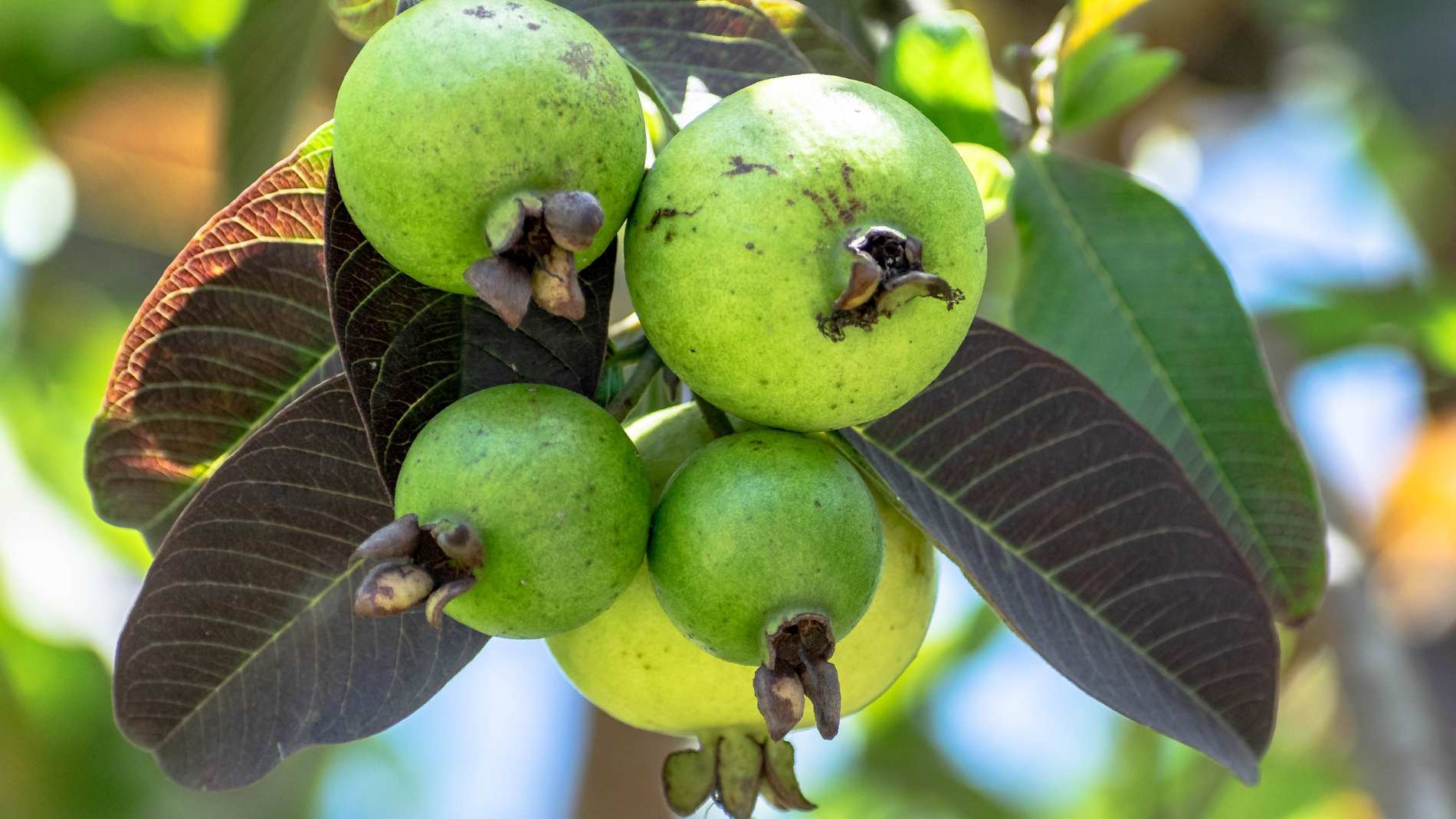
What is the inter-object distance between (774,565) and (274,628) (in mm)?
513

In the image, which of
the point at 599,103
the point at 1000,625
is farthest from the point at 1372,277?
the point at 599,103

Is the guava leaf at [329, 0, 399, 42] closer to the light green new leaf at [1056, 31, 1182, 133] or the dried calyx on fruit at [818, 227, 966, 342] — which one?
the dried calyx on fruit at [818, 227, 966, 342]

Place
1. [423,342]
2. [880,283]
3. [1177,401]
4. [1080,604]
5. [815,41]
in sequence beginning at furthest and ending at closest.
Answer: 1. [1177,401]
2. [815,41]
3. [1080,604]
4. [423,342]
5. [880,283]

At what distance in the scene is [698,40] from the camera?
121 cm

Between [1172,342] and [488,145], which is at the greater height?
[488,145]

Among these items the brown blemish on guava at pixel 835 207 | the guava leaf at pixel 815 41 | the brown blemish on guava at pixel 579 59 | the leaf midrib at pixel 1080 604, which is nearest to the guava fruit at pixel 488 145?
the brown blemish on guava at pixel 579 59

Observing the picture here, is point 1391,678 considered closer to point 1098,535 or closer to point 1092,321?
point 1092,321

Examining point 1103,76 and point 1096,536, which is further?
point 1103,76

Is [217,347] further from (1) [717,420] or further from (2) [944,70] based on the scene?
(2) [944,70]

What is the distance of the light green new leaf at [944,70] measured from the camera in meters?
1.42

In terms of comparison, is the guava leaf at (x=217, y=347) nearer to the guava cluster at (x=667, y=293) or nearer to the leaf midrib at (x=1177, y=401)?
the guava cluster at (x=667, y=293)

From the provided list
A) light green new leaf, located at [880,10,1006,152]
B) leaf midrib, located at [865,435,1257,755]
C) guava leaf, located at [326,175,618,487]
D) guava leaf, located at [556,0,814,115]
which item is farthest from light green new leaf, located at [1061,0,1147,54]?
guava leaf, located at [326,175,618,487]

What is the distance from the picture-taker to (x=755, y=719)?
1.16 m

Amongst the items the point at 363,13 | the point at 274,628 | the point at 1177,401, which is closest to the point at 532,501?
the point at 274,628
